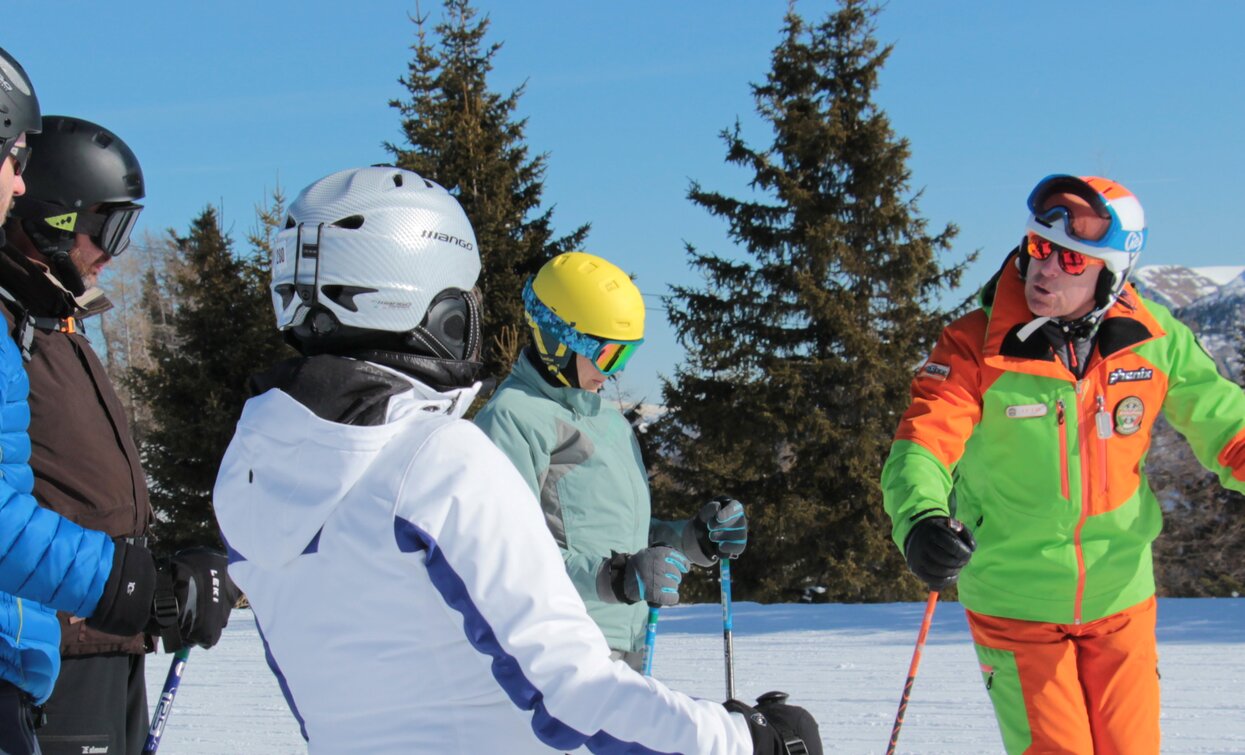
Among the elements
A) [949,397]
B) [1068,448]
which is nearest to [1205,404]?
[1068,448]

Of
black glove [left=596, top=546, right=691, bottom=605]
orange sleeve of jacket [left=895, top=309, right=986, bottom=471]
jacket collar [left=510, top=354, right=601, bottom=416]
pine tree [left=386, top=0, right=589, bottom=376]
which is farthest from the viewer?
pine tree [left=386, top=0, right=589, bottom=376]

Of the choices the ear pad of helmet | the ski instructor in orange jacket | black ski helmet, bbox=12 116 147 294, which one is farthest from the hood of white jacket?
the ski instructor in orange jacket

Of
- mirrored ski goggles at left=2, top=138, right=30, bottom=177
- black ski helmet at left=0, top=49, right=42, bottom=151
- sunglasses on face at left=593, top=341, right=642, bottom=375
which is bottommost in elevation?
sunglasses on face at left=593, top=341, right=642, bottom=375

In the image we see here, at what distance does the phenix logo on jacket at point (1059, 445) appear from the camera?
335 cm

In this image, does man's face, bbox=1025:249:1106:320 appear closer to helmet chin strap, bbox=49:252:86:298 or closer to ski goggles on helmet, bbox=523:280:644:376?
ski goggles on helmet, bbox=523:280:644:376

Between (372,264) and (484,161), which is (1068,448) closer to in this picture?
(372,264)

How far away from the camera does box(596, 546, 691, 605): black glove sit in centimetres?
312

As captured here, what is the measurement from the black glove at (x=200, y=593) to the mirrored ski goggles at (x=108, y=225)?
1.05m

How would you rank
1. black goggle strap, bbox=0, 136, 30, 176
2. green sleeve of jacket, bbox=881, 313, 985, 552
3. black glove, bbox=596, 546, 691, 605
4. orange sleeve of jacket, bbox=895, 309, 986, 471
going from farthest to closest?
orange sleeve of jacket, bbox=895, 309, 986, 471, green sleeve of jacket, bbox=881, 313, 985, 552, black glove, bbox=596, 546, 691, 605, black goggle strap, bbox=0, 136, 30, 176

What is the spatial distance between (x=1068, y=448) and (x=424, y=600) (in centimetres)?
237

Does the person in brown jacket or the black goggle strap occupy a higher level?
the black goggle strap

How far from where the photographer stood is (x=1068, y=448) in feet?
11.0

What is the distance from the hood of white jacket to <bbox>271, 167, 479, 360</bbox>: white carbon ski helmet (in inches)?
6.2

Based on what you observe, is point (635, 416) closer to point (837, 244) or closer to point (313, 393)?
point (837, 244)
